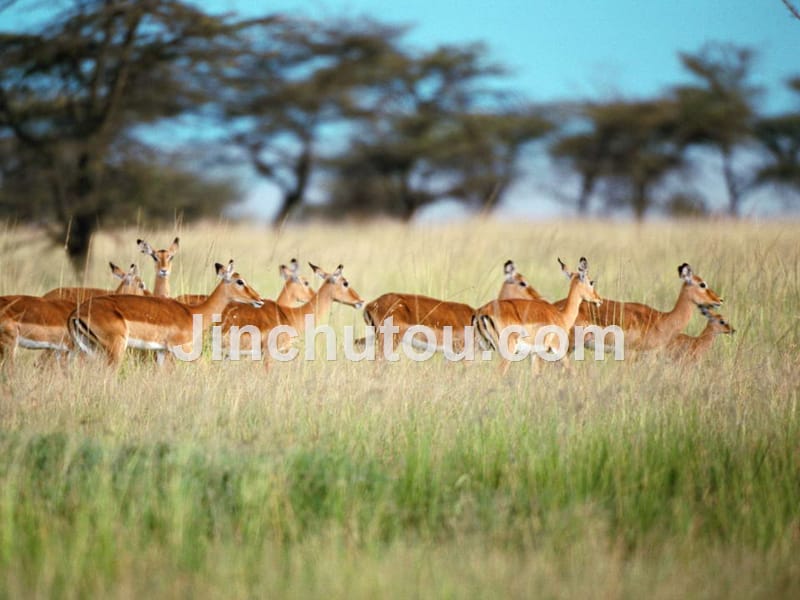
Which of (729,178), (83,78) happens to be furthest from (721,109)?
(83,78)

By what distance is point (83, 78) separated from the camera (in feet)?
42.1

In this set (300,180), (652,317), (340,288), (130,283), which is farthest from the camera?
(300,180)

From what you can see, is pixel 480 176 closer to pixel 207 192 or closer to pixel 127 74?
pixel 207 192

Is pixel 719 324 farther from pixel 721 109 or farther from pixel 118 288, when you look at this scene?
pixel 721 109

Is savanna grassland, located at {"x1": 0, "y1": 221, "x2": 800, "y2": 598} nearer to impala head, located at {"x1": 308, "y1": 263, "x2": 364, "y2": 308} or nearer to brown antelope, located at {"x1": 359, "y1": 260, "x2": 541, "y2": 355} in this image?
brown antelope, located at {"x1": 359, "y1": 260, "x2": 541, "y2": 355}

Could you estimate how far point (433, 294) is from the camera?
376 inches

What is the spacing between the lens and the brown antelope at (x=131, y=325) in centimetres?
635

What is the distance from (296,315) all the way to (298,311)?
4cm

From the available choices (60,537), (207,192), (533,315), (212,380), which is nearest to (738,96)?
(207,192)

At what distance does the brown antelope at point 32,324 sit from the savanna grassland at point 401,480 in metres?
0.24

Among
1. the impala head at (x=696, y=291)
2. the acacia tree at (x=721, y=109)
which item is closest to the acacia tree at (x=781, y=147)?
the acacia tree at (x=721, y=109)

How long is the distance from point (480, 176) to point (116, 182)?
13.4m

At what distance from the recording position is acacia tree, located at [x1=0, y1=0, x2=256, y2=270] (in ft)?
40.8

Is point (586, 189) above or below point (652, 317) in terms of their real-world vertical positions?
above
